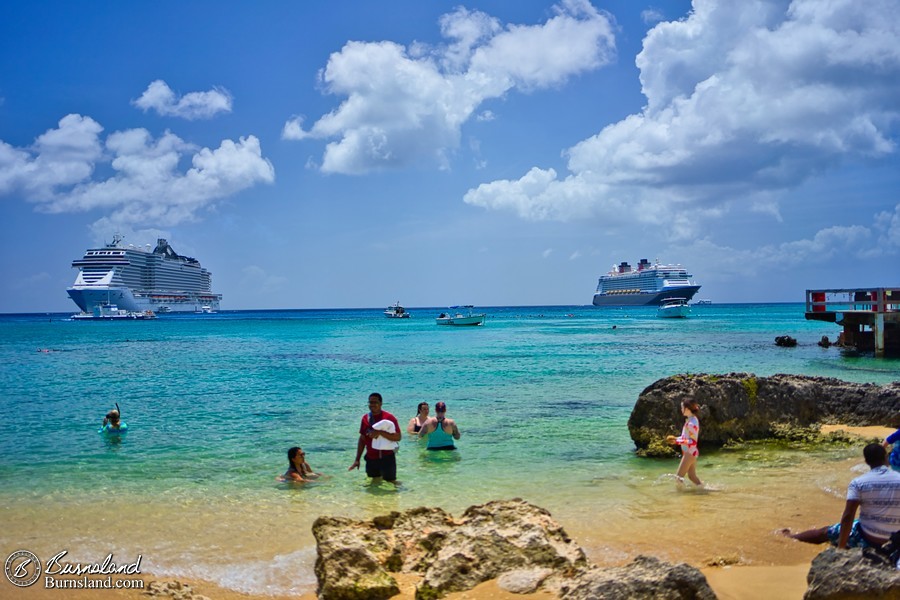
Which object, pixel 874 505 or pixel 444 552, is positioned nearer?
pixel 874 505

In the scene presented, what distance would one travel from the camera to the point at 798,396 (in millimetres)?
12703

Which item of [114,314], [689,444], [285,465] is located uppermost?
[114,314]

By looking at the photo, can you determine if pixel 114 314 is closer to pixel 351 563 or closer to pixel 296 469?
pixel 296 469

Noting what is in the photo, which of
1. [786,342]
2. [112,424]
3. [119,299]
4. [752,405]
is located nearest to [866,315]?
[786,342]

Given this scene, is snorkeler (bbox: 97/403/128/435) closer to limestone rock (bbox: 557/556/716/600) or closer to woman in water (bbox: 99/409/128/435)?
woman in water (bbox: 99/409/128/435)

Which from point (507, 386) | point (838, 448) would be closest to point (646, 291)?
point (507, 386)

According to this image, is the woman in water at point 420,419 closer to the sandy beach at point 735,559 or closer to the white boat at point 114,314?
the sandy beach at point 735,559

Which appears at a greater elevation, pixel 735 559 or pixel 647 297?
pixel 647 297

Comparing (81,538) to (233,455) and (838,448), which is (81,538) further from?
(838,448)

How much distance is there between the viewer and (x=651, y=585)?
4508 mm

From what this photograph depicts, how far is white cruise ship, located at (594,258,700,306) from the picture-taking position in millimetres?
142875

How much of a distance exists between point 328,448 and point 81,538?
215 inches

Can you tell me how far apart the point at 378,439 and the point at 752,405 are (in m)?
6.95

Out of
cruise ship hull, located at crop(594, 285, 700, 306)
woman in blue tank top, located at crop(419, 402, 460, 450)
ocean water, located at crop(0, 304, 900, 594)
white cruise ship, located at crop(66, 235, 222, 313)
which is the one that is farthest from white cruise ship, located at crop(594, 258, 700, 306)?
woman in blue tank top, located at crop(419, 402, 460, 450)
